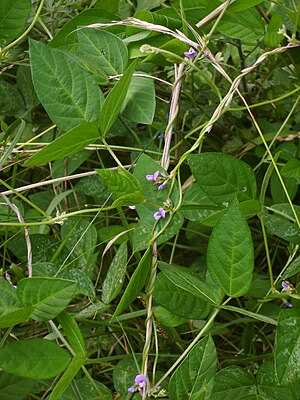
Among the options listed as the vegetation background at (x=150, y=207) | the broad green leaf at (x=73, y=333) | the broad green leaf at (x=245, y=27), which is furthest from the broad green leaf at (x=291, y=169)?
the broad green leaf at (x=73, y=333)

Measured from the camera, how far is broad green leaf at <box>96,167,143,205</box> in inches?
22.6

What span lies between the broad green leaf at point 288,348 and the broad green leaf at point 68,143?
25 cm

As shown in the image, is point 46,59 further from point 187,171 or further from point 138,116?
point 187,171

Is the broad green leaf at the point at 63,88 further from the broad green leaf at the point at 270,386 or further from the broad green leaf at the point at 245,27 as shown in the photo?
the broad green leaf at the point at 270,386

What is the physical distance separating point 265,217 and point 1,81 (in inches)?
18.2

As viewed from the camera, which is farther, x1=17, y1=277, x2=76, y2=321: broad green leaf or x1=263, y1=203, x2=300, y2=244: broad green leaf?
x1=263, y1=203, x2=300, y2=244: broad green leaf

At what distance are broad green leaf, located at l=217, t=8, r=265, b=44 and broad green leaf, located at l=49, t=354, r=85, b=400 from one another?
0.43 metres

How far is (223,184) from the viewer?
0.65 m

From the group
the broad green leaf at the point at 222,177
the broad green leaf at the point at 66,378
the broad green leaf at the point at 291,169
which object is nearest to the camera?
the broad green leaf at the point at 66,378

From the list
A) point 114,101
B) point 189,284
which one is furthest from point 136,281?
point 114,101

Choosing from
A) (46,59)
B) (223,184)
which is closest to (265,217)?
(223,184)

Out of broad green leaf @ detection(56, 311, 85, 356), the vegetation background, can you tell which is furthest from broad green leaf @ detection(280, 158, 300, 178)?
broad green leaf @ detection(56, 311, 85, 356)

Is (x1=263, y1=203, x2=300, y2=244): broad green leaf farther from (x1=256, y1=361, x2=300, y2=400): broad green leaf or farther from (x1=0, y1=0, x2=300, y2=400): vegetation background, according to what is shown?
(x1=256, y1=361, x2=300, y2=400): broad green leaf

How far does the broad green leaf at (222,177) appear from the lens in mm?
630
